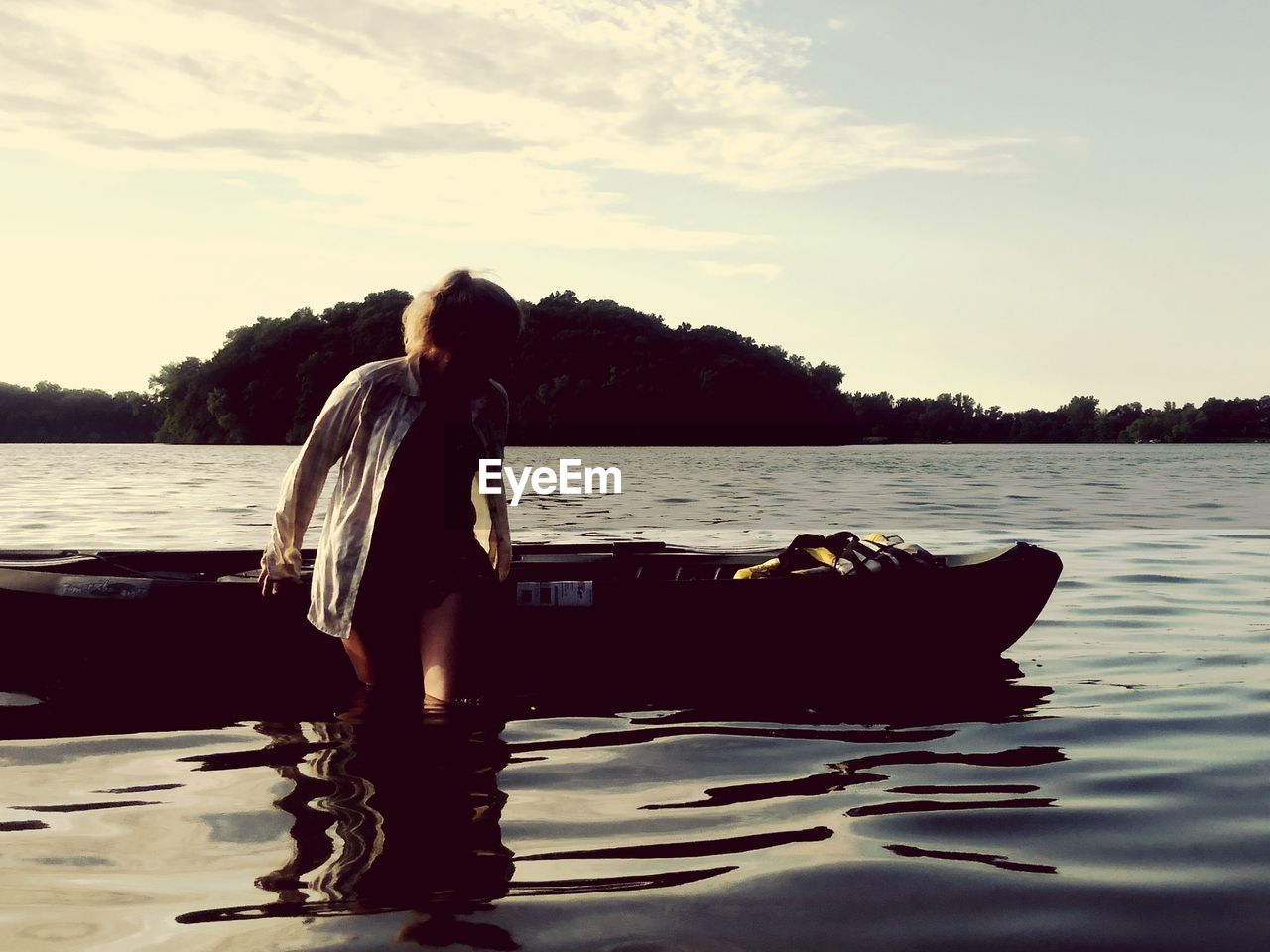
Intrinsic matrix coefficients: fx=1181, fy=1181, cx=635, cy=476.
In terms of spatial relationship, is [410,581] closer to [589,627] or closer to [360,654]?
[360,654]

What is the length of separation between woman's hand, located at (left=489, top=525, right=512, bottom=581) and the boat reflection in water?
659 mm

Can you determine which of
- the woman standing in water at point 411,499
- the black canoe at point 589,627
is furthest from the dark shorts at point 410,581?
the black canoe at point 589,627

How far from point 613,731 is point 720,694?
103 cm

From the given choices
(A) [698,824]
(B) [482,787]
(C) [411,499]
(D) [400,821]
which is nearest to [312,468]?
(C) [411,499]

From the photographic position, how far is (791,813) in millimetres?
4086

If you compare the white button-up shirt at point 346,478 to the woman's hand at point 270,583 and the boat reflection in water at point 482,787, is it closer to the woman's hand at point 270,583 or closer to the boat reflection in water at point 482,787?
the woman's hand at point 270,583

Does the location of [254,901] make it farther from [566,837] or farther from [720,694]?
[720,694]

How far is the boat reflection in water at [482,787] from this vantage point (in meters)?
3.27

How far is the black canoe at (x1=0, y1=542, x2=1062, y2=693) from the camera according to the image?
20.2 feet

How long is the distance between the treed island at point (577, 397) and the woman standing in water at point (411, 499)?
87.5m

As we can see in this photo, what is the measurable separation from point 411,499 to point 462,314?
0.81 metres

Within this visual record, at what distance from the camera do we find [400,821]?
3.89m

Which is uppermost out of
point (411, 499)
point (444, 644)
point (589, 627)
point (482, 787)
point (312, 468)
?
point (312, 468)

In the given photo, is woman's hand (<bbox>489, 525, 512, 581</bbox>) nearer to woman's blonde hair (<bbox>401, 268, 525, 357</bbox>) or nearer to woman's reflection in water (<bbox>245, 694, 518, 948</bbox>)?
woman's reflection in water (<bbox>245, 694, 518, 948</bbox>)
